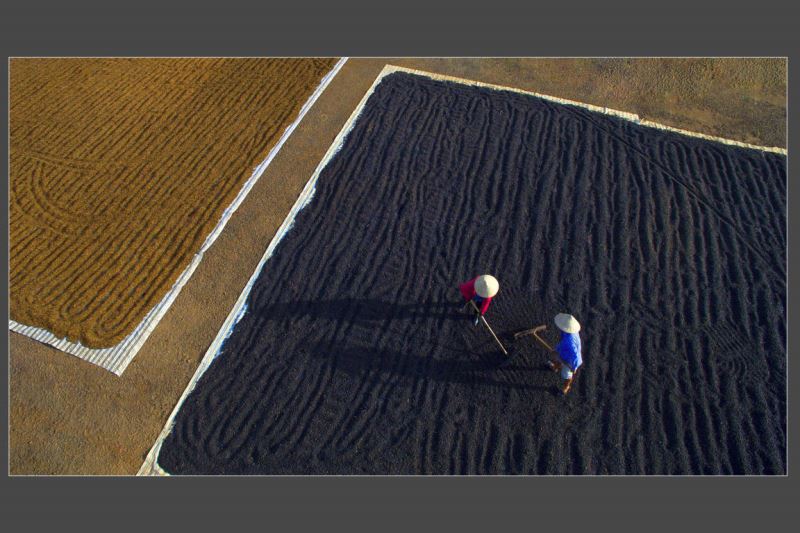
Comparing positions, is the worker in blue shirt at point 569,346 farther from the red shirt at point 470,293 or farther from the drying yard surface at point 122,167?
the drying yard surface at point 122,167

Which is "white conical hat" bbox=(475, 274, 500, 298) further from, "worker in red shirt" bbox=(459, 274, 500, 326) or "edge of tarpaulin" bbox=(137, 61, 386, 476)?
"edge of tarpaulin" bbox=(137, 61, 386, 476)

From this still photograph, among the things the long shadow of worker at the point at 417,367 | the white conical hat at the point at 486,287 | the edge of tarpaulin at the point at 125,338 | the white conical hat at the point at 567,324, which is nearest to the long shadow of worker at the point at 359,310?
the long shadow of worker at the point at 417,367

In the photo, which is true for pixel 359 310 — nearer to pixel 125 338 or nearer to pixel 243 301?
pixel 243 301

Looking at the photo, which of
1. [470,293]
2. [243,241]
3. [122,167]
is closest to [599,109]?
[470,293]

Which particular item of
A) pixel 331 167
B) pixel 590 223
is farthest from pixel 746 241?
pixel 331 167

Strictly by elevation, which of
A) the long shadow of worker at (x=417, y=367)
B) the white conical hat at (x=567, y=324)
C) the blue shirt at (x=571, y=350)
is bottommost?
the long shadow of worker at (x=417, y=367)

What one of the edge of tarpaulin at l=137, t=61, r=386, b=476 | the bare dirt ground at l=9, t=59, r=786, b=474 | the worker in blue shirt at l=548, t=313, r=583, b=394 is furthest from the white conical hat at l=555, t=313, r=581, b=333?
the bare dirt ground at l=9, t=59, r=786, b=474
